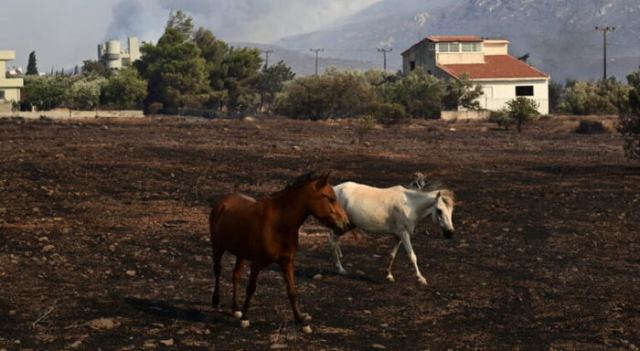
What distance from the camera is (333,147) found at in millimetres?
38250

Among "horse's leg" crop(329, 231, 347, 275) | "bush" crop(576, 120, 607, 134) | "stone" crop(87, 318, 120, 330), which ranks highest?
"bush" crop(576, 120, 607, 134)

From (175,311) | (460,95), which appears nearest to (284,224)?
(175,311)

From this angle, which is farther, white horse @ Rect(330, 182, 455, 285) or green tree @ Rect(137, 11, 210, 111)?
green tree @ Rect(137, 11, 210, 111)

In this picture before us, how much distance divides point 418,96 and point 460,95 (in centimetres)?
515

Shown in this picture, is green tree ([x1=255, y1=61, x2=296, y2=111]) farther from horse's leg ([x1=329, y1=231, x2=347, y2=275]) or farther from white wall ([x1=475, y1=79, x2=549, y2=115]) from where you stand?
horse's leg ([x1=329, y1=231, x2=347, y2=275])

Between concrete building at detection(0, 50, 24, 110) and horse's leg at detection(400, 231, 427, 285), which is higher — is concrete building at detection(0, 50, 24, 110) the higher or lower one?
the higher one

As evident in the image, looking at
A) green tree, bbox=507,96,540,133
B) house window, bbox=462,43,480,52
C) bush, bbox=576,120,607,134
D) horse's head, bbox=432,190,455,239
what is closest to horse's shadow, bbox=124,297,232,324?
horse's head, bbox=432,190,455,239

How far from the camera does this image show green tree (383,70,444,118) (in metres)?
77.1

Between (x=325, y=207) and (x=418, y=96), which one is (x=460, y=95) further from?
(x=325, y=207)

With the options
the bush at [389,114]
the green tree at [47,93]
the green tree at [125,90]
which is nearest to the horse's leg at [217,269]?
the bush at [389,114]

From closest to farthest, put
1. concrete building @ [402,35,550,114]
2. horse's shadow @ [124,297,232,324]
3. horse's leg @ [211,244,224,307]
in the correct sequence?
1. horse's shadow @ [124,297,232,324]
2. horse's leg @ [211,244,224,307]
3. concrete building @ [402,35,550,114]

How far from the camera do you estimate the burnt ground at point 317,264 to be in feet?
34.9

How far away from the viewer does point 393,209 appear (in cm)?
1426

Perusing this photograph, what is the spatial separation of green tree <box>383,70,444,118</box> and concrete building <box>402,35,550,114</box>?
6465 mm
